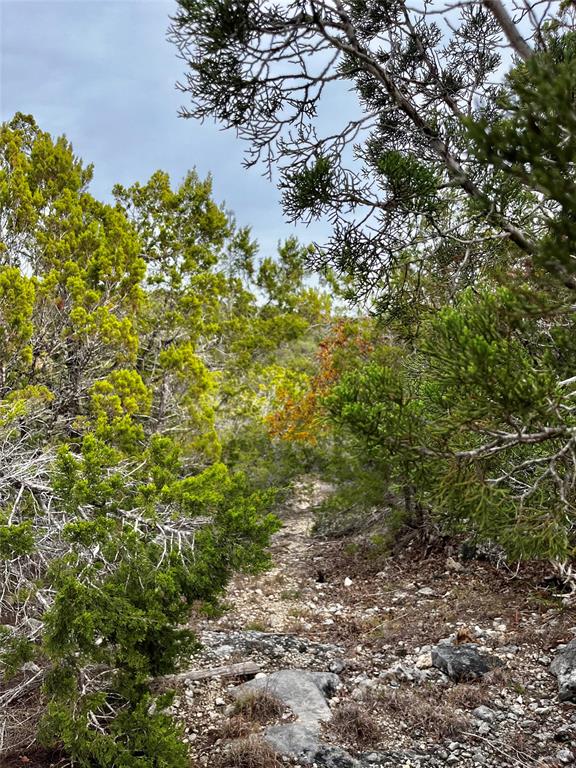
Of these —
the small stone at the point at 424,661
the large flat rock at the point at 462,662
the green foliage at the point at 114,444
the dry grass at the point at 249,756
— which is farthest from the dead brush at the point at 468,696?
the green foliage at the point at 114,444

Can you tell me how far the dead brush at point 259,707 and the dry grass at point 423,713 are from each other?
0.89 m

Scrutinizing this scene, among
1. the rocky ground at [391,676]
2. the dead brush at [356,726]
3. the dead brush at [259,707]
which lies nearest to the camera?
the rocky ground at [391,676]

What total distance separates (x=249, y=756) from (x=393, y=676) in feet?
5.85

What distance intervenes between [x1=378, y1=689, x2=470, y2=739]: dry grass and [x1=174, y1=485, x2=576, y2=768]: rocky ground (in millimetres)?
11

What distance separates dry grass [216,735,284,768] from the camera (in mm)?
3678

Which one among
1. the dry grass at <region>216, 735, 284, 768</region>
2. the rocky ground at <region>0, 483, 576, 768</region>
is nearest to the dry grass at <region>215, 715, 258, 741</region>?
the rocky ground at <region>0, 483, 576, 768</region>

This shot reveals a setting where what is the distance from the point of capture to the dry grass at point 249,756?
12.1ft

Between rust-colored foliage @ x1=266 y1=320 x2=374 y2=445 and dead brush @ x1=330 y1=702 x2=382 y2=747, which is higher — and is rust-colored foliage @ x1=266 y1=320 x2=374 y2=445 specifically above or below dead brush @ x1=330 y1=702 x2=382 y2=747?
above

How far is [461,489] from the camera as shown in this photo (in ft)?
7.74

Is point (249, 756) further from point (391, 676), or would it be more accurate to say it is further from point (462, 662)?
point (462, 662)

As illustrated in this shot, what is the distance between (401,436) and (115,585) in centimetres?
208

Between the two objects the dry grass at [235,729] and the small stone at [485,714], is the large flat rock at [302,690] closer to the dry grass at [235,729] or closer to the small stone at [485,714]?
the dry grass at [235,729]

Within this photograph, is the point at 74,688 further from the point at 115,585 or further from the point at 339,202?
the point at 339,202

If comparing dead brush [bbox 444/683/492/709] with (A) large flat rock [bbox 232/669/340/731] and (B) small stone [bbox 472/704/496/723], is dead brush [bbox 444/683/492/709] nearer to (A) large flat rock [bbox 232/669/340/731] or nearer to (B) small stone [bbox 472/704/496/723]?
(B) small stone [bbox 472/704/496/723]
